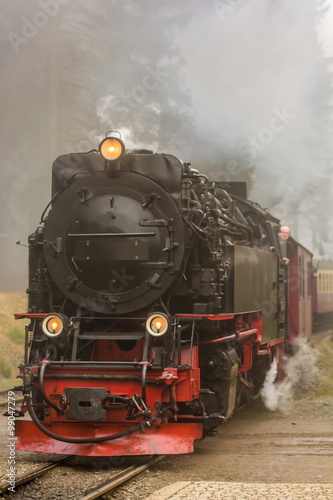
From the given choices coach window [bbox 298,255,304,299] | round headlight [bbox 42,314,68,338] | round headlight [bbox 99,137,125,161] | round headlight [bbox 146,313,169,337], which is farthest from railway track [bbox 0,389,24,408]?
coach window [bbox 298,255,304,299]

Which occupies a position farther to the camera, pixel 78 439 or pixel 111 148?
pixel 111 148

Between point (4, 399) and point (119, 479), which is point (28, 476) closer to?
point (119, 479)

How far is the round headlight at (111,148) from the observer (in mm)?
6832

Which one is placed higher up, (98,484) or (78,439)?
(78,439)

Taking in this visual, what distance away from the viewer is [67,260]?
6.88 meters

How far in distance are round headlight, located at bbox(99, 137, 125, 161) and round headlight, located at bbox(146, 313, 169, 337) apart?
1.69 metres

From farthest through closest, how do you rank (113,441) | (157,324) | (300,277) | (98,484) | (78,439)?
1. (300,277)
2. (157,324)
3. (113,441)
4. (78,439)
5. (98,484)

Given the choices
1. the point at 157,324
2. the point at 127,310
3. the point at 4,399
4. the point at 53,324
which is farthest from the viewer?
the point at 4,399

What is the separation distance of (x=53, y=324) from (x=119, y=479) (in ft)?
5.34

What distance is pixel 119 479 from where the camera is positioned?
5.61 meters

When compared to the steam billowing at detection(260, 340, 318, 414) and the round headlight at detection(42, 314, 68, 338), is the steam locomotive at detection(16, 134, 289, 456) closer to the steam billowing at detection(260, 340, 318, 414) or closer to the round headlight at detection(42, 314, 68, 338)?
the round headlight at detection(42, 314, 68, 338)

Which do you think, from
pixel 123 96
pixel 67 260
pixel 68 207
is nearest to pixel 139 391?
pixel 67 260

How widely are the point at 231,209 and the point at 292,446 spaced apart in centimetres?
299

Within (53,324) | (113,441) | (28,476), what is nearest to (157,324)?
(53,324)
